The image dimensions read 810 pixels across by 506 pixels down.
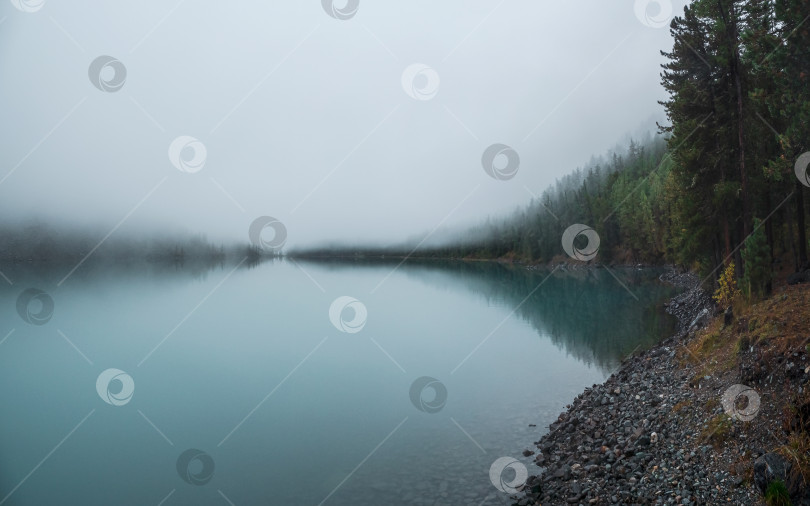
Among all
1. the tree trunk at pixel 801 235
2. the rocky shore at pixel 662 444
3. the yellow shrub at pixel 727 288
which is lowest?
the rocky shore at pixel 662 444

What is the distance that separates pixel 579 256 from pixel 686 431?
13227 centimetres

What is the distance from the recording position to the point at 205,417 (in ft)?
82.0

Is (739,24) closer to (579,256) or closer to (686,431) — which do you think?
(686,431)

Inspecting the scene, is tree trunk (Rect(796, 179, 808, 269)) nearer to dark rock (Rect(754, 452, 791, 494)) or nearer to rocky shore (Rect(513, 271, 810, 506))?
rocky shore (Rect(513, 271, 810, 506))

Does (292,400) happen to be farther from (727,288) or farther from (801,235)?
(801,235)

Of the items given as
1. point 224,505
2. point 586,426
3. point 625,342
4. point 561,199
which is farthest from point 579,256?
point 224,505

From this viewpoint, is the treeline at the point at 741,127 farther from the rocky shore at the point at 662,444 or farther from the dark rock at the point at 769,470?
the dark rock at the point at 769,470

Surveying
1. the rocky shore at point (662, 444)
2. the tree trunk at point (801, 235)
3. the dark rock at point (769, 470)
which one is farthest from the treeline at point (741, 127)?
the dark rock at point (769, 470)

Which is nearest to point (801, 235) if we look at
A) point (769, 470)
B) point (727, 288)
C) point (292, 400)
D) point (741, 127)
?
point (727, 288)

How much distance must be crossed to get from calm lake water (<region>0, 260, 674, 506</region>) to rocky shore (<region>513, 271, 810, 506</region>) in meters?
1.69

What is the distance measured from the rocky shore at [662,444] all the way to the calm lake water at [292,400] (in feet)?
5.53

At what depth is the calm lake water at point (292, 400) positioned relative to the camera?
1722 cm

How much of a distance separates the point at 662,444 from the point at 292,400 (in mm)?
20278

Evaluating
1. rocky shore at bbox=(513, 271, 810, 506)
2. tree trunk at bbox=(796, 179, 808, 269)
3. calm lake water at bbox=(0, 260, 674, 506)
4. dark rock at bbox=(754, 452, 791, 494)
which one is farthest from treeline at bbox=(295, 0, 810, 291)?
dark rock at bbox=(754, 452, 791, 494)
